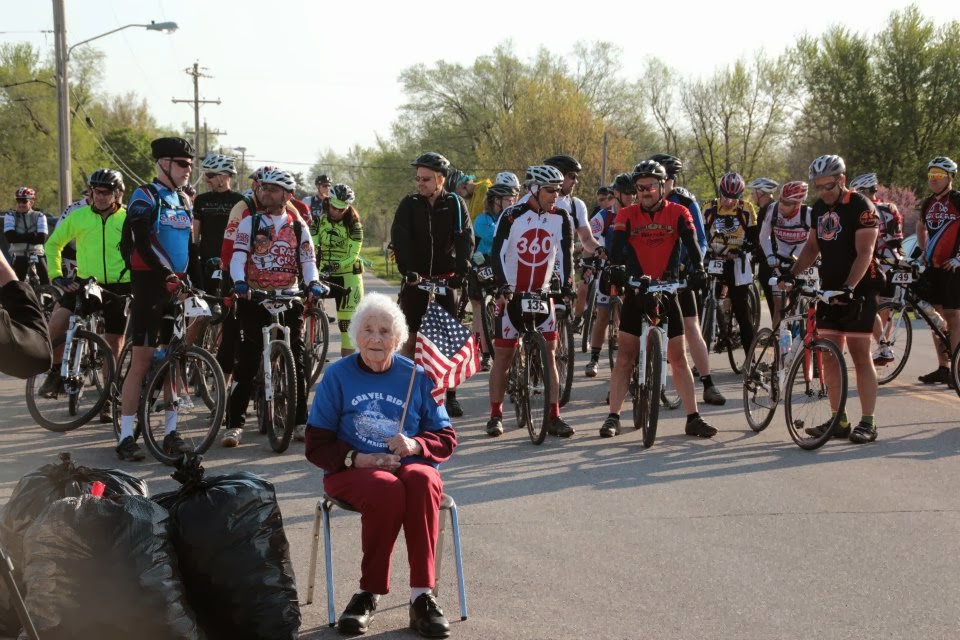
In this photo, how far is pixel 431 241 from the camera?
9586 mm

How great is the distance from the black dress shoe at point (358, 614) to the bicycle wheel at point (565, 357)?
5422 mm

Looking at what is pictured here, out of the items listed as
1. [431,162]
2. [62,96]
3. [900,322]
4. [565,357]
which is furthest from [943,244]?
[62,96]

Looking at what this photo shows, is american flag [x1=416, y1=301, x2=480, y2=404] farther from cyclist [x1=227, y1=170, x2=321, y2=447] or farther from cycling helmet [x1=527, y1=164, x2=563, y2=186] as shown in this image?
cycling helmet [x1=527, y1=164, x2=563, y2=186]

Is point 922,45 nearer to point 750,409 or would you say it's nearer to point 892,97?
point 892,97

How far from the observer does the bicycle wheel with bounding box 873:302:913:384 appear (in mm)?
11867

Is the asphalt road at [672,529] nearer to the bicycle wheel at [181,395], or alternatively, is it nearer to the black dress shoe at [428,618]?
the black dress shoe at [428,618]

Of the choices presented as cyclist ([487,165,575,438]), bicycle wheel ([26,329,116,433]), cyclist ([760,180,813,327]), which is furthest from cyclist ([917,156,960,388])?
bicycle wheel ([26,329,116,433])

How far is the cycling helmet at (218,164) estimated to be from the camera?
10.4 metres

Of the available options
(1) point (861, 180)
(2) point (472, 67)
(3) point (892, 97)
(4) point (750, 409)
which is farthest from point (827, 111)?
(4) point (750, 409)

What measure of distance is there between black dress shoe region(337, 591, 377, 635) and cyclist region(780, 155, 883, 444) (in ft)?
15.6

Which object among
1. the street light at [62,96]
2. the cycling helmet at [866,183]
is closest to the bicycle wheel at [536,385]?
the cycling helmet at [866,183]

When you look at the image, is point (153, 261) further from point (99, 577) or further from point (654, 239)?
point (99, 577)

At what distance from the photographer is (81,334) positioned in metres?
9.02

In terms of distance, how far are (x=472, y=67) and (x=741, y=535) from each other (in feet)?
232
